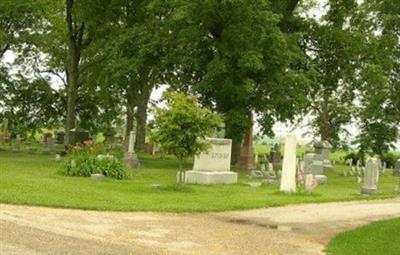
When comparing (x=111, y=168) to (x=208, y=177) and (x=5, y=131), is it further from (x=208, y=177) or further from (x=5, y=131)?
(x=5, y=131)

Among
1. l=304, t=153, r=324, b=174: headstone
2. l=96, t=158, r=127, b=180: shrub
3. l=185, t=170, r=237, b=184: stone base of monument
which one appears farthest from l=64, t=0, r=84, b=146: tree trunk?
l=185, t=170, r=237, b=184: stone base of monument

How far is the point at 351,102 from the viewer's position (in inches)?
2078

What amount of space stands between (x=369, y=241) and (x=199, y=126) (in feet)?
25.1

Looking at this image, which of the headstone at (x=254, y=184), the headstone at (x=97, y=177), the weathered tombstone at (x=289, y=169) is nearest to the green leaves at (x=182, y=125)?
the headstone at (x=97, y=177)

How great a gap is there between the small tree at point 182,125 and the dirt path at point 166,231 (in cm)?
402

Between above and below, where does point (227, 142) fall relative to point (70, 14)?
below

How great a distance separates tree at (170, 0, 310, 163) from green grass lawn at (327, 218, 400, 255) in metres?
15.5

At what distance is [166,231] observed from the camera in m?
11.2

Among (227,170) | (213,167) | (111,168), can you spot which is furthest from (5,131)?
(213,167)

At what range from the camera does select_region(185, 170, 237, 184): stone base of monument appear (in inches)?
848

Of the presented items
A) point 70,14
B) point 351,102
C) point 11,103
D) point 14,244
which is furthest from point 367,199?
point 351,102

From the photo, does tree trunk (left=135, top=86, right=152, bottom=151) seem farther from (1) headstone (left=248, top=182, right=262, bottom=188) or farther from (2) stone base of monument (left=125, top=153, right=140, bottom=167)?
(1) headstone (left=248, top=182, right=262, bottom=188)

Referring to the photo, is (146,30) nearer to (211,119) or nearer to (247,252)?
(211,119)

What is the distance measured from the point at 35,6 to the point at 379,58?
19.0 meters
